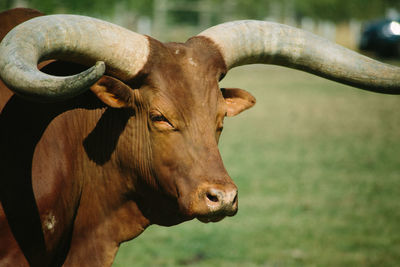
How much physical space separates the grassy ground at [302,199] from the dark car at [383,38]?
42.0 ft

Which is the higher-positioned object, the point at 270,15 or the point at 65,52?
the point at 65,52

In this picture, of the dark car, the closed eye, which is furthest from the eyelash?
the dark car

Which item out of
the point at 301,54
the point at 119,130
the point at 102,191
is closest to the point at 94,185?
the point at 102,191

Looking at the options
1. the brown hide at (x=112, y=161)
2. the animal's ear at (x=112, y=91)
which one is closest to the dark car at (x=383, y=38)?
the brown hide at (x=112, y=161)

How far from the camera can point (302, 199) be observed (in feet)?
28.0

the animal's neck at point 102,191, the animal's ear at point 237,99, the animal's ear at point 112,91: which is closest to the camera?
the animal's ear at point 112,91

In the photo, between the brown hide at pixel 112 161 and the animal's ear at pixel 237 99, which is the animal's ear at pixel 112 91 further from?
the animal's ear at pixel 237 99

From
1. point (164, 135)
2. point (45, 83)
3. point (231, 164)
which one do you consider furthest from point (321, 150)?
point (45, 83)

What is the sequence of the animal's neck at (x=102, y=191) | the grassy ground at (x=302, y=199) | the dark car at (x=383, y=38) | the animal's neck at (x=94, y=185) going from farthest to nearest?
the dark car at (x=383, y=38), the grassy ground at (x=302, y=199), the animal's neck at (x=102, y=191), the animal's neck at (x=94, y=185)

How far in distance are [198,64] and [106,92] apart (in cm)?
57

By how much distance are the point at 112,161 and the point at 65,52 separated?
767 millimetres

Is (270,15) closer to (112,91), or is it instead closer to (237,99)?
(237,99)

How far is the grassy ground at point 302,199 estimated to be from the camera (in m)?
6.43

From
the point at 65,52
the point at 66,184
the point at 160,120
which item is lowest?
the point at 66,184
